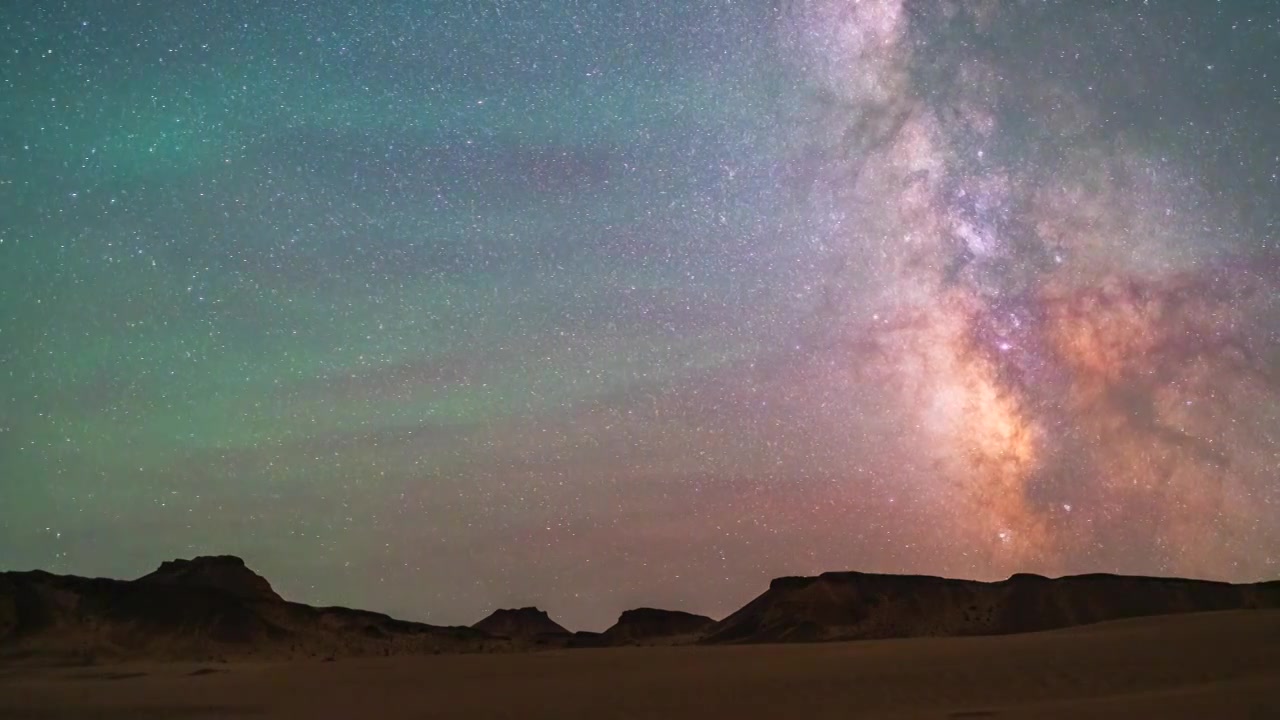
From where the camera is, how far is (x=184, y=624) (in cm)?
9019

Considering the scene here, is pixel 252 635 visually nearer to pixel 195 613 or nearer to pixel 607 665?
pixel 195 613

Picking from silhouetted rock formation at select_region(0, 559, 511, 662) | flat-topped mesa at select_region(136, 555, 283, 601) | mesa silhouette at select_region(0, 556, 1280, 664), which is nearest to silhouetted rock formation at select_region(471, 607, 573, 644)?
mesa silhouette at select_region(0, 556, 1280, 664)

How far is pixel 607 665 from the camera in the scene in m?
39.2

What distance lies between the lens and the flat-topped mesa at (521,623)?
135m

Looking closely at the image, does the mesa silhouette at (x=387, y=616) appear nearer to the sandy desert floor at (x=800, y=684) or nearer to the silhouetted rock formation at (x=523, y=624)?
the silhouetted rock formation at (x=523, y=624)

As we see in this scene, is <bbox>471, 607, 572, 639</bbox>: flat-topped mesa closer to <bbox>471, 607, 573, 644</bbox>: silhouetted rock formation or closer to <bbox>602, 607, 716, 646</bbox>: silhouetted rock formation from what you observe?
<bbox>471, 607, 573, 644</bbox>: silhouetted rock formation

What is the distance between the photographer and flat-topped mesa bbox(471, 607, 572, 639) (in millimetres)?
134625

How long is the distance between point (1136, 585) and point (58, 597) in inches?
3965

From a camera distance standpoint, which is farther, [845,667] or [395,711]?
[845,667]

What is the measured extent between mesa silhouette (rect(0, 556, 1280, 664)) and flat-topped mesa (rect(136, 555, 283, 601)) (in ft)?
0.49

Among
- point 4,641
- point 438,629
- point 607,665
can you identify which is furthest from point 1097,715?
point 438,629

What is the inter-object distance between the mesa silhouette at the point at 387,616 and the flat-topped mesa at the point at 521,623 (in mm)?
11238

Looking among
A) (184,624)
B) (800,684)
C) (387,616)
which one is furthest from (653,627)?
(800,684)

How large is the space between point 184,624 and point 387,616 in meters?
22.4
